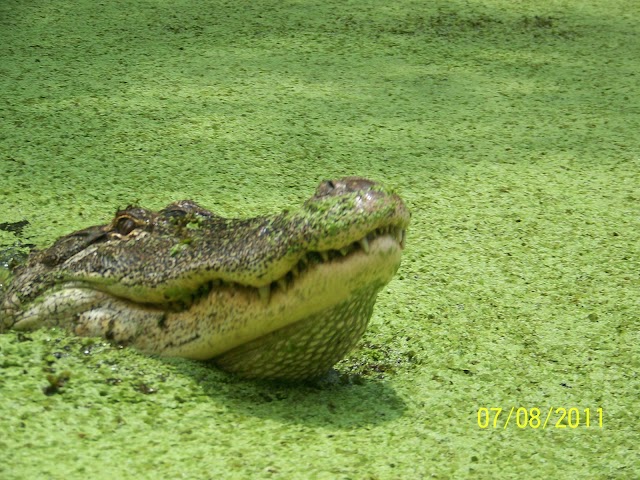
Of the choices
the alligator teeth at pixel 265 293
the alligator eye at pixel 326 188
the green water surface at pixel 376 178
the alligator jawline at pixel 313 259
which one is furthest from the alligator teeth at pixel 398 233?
the green water surface at pixel 376 178

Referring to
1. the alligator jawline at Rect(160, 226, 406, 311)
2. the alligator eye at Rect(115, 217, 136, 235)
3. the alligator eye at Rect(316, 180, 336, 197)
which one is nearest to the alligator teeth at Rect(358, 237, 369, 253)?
Result: the alligator jawline at Rect(160, 226, 406, 311)

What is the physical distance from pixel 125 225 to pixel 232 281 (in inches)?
16.5

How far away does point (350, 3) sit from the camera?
4.99 m

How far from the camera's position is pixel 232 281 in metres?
1.77

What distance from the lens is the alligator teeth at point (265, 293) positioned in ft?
5.68

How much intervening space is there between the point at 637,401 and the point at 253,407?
0.83 m

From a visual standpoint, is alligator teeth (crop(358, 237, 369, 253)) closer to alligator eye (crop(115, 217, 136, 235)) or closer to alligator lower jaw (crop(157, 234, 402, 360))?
alligator lower jaw (crop(157, 234, 402, 360))

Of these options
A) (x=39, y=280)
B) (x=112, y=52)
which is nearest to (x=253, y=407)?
(x=39, y=280)

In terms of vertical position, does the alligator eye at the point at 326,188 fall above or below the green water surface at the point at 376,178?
above

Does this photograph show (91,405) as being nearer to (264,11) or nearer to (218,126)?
(218,126)
